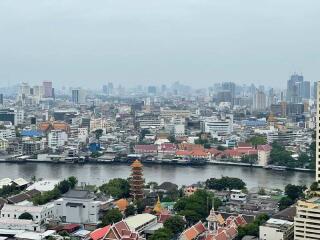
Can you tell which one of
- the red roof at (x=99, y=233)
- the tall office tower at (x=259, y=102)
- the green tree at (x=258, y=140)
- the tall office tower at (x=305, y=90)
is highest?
the tall office tower at (x=305, y=90)

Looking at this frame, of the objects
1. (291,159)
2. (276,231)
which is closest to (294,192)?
(276,231)

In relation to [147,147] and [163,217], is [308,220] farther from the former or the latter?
[147,147]

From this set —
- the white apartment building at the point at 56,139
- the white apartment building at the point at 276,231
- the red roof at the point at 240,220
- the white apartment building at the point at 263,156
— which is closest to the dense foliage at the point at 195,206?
the red roof at the point at 240,220

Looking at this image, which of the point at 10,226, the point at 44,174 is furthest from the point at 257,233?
the point at 44,174

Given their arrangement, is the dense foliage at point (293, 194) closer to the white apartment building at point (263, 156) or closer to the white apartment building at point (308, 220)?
the white apartment building at point (308, 220)

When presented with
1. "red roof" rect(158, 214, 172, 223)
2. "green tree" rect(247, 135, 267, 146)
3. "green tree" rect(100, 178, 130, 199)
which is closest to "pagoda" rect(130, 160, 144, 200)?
"green tree" rect(100, 178, 130, 199)
